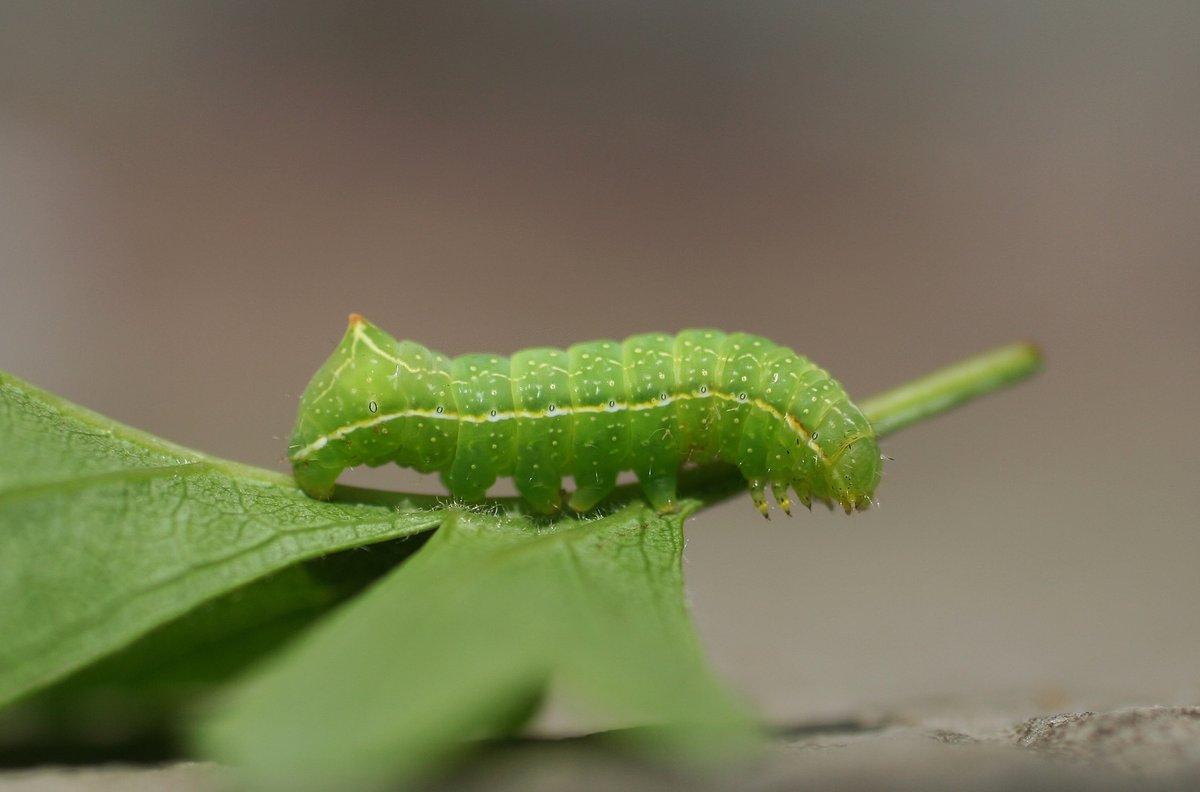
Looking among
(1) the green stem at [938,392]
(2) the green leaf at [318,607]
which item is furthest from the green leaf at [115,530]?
(1) the green stem at [938,392]

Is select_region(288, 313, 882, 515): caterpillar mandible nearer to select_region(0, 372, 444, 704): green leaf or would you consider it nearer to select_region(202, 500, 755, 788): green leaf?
select_region(0, 372, 444, 704): green leaf

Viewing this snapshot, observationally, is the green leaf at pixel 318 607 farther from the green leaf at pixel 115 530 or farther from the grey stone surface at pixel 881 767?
the grey stone surface at pixel 881 767

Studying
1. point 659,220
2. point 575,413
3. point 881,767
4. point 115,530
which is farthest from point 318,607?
point 659,220

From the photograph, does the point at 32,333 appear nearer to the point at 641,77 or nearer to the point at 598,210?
the point at 598,210

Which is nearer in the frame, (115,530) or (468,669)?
(468,669)

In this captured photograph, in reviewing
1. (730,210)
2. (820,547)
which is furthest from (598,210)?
(820,547)

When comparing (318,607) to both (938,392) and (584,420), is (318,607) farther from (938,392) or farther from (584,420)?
(938,392)
